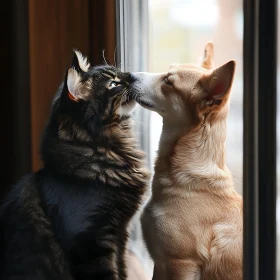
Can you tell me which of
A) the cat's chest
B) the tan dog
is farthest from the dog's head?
the cat's chest

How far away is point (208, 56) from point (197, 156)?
0.25 metres

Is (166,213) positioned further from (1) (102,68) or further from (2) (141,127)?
(1) (102,68)

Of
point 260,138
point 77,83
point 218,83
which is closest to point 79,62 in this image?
point 77,83

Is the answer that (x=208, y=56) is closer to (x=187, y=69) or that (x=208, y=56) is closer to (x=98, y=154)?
(x=187, y=69)

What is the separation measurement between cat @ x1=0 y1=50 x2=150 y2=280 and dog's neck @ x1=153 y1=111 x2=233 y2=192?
99 mm

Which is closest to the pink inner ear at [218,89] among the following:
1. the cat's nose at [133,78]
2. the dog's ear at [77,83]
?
the cat's nose at [133,78]

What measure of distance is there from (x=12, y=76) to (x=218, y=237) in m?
0.72

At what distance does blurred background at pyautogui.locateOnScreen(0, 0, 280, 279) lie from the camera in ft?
3.62

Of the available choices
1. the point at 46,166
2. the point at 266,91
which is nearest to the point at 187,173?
the point at 266,91

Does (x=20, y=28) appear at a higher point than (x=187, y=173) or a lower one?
higher

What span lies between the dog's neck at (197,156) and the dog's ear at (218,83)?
0.06 m

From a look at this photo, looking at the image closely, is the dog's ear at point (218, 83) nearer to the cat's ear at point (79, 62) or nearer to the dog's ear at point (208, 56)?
the dog's ear at point (208, 56)

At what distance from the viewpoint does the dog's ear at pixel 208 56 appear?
1081 mm

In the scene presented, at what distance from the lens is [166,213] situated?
109cm
